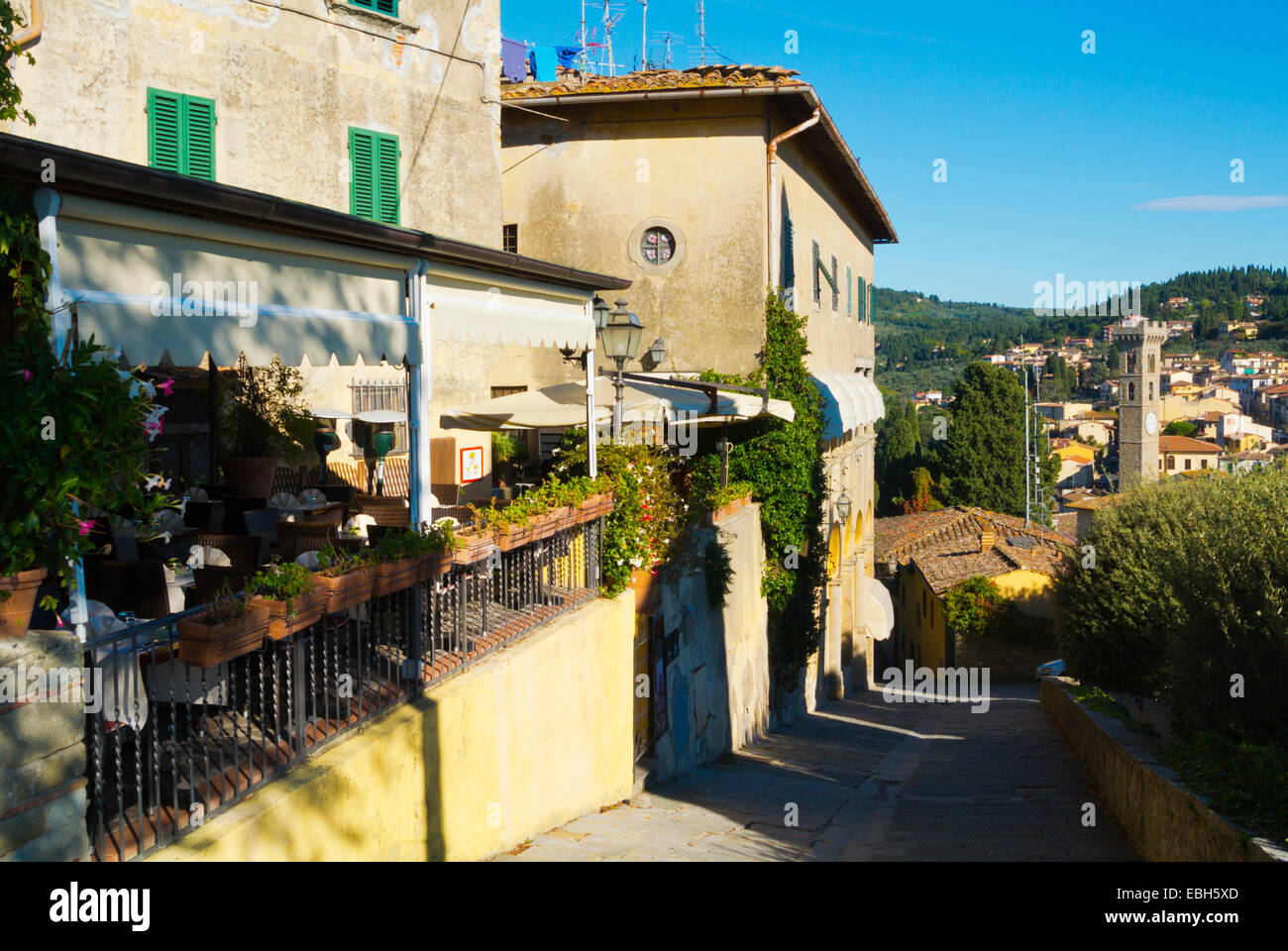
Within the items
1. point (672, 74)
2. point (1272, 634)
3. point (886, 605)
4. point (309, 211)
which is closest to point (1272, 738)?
point (1272, 634)

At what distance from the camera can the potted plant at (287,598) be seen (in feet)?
16.4

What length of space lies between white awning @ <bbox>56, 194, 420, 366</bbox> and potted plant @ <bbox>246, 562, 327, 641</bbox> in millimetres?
1061

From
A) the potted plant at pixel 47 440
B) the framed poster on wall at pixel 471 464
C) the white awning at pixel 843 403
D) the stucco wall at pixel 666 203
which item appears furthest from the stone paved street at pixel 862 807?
the stucco wall at pixel 666 203

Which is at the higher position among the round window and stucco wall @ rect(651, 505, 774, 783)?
the round window

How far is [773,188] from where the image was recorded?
1678 cm

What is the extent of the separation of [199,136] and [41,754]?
1012cm

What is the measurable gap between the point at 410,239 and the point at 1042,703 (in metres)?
18.7

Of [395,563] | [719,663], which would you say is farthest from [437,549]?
[719,663]

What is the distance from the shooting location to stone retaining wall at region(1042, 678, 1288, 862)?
7449 mm

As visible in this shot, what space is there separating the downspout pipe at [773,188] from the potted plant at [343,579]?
11.9m

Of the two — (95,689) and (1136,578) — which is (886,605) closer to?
(1136,578)

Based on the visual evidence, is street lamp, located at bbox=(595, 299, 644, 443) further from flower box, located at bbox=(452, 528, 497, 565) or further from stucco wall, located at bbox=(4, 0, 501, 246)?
stucco wall, located at bbox=(4, 0, 501, 246)

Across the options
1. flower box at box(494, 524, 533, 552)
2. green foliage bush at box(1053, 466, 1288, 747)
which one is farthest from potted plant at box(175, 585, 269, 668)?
green foliage bush at box(1053, 466, 1288, 747)

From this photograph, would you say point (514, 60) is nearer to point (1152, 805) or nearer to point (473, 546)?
point (473, 546)
